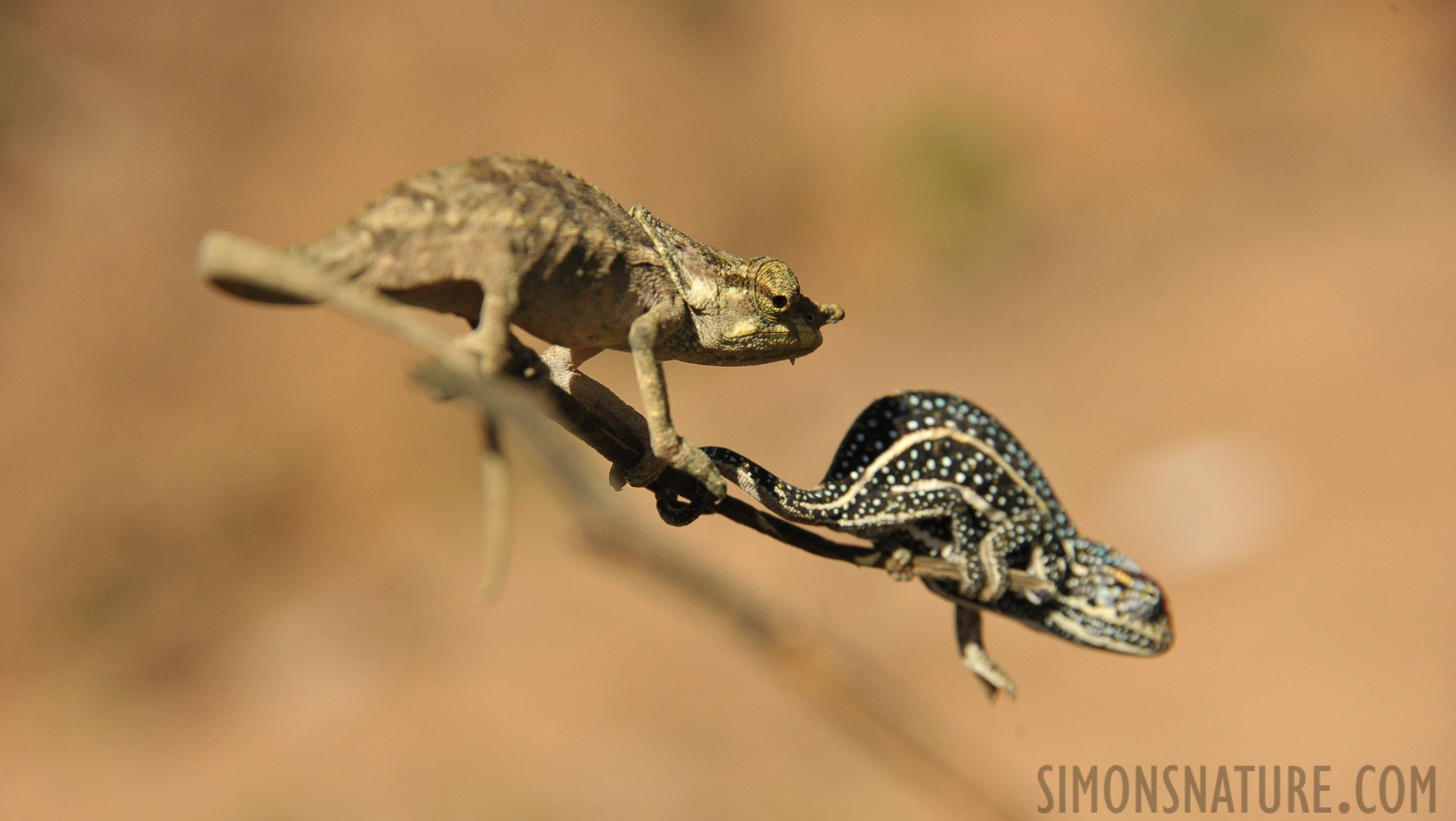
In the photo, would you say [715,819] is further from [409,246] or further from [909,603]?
[409,246]

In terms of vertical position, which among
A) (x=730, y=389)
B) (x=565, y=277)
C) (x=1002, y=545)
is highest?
(x=730, y=389)

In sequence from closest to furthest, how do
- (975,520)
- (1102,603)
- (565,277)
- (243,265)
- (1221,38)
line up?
(243,265) → (565,277) → (975,520) → (1102,603) → (1221,38)

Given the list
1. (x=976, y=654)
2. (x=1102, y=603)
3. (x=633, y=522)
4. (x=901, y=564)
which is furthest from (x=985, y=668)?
(x=633, y=522)

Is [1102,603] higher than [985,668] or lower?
higher

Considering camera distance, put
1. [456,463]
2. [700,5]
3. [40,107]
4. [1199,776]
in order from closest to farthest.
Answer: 1. [1199,776]
2. [40,107]
3. [456,463]
4. [700,5]

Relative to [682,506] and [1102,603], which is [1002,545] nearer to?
[1102,603]

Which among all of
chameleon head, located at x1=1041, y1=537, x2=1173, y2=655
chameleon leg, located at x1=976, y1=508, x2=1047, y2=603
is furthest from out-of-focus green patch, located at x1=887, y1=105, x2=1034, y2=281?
chameleon leg, located at x1=976, y1=508, x2=1047, y2=603

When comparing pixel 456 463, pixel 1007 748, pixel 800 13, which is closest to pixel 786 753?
pixel 1007 748
